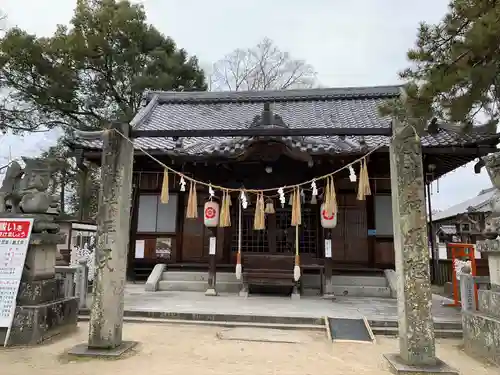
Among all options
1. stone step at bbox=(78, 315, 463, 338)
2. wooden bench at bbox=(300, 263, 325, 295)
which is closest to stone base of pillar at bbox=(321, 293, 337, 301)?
wooden bench at bbox=(300, 263, 325, 295)

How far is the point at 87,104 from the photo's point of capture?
A: 75.9 ft

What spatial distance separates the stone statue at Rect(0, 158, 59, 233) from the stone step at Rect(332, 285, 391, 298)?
794 cm

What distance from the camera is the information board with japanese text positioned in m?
5.95

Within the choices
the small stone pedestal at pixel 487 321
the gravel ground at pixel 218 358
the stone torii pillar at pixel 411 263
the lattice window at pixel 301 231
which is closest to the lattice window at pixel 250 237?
the lattice window at pixel 301 231

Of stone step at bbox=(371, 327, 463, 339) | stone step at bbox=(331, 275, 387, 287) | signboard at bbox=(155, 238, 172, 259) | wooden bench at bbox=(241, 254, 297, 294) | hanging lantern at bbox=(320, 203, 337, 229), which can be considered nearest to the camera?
stone step at bbox=(371, 327, 463, 339)

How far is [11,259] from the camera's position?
6.13m

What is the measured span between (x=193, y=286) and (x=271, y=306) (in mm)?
3560

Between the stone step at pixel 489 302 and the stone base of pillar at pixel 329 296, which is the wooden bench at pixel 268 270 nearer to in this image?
the stone base of pillar at pixel 329 296

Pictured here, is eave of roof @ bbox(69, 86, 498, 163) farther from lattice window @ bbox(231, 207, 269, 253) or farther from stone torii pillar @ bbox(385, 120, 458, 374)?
stone torii pillar @ bbox(385, 120, 458, 374)

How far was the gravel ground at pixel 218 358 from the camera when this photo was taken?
4.87 meters

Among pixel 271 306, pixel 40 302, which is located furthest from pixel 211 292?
pixel 40 302

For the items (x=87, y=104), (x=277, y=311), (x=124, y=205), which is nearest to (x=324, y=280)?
(x=277, y=311)

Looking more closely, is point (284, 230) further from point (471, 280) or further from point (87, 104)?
point (87, 104)

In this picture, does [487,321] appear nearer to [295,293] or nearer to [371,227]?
[295,293]
